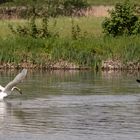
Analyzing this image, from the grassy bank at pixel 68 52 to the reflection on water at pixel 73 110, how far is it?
4.38 metres

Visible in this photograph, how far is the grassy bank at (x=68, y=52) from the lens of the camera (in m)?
34.6

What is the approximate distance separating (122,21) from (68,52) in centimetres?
782

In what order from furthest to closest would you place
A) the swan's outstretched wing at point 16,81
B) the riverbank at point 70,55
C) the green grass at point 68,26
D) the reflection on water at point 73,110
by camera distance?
1. the green grass at point 68,26
2. the riverbank at point 70,55
3. the swan's outstretched wing at point 16,81
4. the reflection on water at point 73,110

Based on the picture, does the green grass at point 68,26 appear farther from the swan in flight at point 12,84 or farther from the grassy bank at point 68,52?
the swan in flight at point 12,84

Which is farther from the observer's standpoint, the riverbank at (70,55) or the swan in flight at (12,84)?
the riverbank at (70,55)

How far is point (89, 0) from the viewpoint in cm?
6284

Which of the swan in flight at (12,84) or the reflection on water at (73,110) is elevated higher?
the swan in flight at (12,84)

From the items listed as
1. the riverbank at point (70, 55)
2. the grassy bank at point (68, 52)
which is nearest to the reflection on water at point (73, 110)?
the riverbank at point (70, 55)

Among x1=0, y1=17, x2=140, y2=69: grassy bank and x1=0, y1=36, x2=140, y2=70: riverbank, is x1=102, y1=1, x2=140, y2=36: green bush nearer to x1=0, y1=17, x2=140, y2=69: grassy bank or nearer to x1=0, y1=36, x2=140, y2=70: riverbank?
x1=0, y1=17, x2=140, y2=69: grassy bank

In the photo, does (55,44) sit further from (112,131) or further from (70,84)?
(112,131)

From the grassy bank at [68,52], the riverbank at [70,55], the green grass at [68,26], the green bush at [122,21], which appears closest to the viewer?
the riverbank at [70,55]

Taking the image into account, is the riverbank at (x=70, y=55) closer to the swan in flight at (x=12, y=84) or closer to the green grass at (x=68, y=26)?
the green grass at (x=68, y=26)

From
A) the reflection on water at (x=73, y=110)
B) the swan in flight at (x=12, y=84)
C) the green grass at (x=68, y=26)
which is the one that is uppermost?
the green grass at (x=68, y=26)

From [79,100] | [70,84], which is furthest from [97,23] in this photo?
[79,100]
